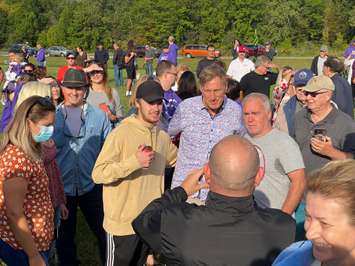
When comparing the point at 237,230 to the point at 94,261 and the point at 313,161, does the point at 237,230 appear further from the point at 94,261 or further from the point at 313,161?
the point at 94,261

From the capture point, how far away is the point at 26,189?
125 inches

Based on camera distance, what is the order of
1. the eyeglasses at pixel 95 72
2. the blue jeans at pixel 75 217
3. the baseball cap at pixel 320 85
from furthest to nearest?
the eyeglasses at pixel 95 72 → the blue jeans at pixel 75 217 → the baseball cap at pixel 320 85

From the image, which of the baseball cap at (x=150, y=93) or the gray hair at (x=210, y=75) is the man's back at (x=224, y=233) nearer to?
the baseball cap at (x=150, y=93)

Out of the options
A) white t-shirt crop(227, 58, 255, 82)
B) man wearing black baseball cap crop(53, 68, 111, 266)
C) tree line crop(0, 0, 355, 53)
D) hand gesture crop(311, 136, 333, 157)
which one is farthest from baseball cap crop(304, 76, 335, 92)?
tree line crop(0, 0, 355, 53)

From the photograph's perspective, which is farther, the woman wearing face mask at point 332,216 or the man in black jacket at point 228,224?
the man in black jacket at point 228,224

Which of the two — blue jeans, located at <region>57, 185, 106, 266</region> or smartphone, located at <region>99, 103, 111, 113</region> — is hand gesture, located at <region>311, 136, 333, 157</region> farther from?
smartphone, located at <region>99, 103, 111, 113</region>

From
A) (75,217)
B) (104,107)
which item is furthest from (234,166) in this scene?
(104,107)

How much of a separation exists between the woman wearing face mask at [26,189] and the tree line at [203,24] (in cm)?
6425

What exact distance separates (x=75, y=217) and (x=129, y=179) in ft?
3.82

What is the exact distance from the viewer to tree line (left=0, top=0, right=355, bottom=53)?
224 feet

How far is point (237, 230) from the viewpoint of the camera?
2.39 m

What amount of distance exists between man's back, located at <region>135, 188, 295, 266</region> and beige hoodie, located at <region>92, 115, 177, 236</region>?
1.45 metres

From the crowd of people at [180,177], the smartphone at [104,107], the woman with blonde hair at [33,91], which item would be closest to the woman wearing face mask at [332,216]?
the crowd of people at [180,177]

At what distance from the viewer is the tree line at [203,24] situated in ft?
224
